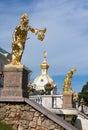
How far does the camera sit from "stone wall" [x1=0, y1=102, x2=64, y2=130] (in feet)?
49.7

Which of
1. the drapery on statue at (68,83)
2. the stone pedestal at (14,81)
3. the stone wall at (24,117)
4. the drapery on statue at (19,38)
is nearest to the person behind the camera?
the stone wall at (24,117)

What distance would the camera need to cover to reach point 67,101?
29766 mm

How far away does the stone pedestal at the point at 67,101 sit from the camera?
29.5m

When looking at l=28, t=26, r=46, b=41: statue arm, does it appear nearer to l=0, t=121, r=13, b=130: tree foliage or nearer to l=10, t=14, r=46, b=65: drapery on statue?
l=10, t=14, r=46, b=65: drapery on statue

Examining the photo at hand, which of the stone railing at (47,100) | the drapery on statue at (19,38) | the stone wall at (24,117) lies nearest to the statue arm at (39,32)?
the drapery on statue at (19,38)

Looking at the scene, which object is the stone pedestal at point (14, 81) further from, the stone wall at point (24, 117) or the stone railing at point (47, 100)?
the stone railing at point (47, 100)

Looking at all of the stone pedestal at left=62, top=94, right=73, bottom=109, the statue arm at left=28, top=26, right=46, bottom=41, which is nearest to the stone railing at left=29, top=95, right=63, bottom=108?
the stone pedestal at left=62, top=94, right=73, bottom=109

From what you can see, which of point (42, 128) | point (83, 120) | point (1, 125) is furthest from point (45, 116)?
point (83, 120)

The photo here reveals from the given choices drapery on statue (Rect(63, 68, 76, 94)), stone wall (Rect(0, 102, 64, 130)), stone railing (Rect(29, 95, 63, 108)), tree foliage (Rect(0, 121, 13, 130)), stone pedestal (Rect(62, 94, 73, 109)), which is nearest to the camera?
tree foliage (Rect(0, 121, 13, 130))

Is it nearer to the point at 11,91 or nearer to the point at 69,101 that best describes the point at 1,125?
the point at 11,91

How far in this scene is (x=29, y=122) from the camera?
15328 millimetres

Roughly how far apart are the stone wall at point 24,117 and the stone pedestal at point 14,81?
47 centimetres

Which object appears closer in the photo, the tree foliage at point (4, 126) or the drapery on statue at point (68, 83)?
the tree foliage at point (4, 126)

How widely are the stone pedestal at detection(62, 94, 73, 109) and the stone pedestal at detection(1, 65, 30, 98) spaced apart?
13660mm
